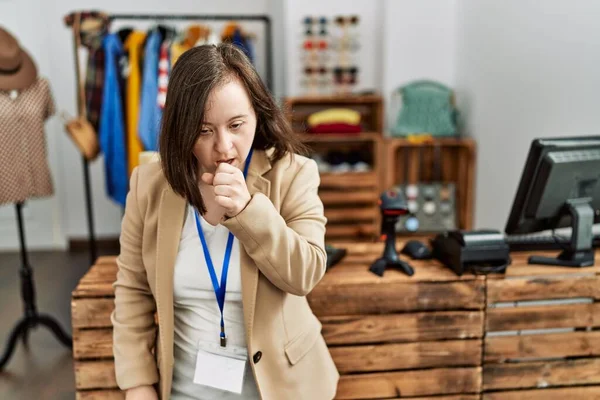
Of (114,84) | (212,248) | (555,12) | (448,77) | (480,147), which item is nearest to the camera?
(212,248)

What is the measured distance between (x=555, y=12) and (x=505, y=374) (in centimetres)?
179

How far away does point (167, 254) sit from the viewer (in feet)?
4.01

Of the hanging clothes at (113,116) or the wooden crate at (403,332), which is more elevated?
the hanging clothes at (113,116)

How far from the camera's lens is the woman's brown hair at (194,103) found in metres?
1.08

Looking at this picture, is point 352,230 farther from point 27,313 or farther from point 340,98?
point 27,313

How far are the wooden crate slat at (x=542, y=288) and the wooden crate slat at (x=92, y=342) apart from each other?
1.13 m

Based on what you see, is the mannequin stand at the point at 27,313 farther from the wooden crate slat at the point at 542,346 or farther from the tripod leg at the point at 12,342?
the wooden crate slat at the point at 542,346

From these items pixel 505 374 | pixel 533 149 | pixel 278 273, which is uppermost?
pixel 533 149

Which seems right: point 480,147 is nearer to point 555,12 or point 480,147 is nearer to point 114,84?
point 555,12

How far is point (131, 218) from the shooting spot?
4.16 feet

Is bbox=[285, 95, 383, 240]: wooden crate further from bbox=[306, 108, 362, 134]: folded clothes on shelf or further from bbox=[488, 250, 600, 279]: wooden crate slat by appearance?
bbox=[488, 250, 600, 279]: wooden crate slat

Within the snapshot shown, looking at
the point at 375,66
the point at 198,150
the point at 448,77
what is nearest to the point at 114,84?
the point at 375,66

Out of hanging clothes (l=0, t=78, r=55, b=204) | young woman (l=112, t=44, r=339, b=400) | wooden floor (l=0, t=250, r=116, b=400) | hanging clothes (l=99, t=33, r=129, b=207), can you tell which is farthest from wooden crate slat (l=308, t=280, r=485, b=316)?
hanging clothes (l=99, t=33, r=129, b=207)

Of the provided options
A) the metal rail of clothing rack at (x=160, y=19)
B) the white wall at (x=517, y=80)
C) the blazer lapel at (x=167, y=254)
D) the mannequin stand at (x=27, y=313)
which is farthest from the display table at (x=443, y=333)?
the metal rail of clothing rack at (x=160, y=19)
